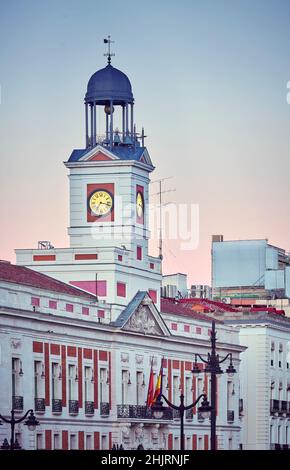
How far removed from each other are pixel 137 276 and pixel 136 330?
129 inches

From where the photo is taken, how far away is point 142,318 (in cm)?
10162

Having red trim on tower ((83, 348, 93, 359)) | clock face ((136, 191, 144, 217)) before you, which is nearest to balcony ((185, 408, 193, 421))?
clock face ((136, 191, 144, 217))

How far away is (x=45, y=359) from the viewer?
90250 millimetres

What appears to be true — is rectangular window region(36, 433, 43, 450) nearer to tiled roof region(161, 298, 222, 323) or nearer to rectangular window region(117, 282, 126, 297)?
rectangular window region(117, 282, 126, 297)

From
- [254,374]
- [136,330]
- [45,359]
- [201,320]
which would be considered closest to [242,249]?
[254,374]

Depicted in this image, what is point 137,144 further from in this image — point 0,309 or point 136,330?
point 0,309

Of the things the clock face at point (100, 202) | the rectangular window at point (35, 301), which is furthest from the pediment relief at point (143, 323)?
the rectangular window at point (35, 301)

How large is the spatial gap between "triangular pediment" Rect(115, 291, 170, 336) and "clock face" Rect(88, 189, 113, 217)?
4290 mm

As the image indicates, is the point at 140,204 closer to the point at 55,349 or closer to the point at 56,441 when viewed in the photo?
the point at 55,349

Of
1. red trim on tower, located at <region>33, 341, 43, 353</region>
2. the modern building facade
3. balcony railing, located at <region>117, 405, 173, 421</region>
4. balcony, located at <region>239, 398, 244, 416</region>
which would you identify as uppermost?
the modern building facade

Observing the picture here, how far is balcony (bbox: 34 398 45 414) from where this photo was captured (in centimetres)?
8894

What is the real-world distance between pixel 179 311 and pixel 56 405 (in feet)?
67.1

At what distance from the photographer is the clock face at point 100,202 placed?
102062 millimetres

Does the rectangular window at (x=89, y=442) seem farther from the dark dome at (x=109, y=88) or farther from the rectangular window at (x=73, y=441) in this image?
the dark dome at (x=109, y=88)
